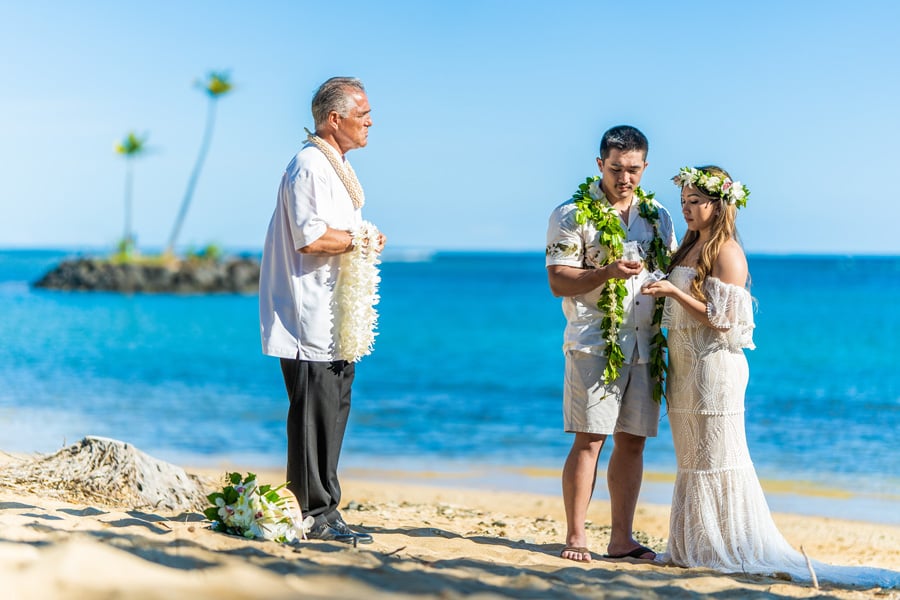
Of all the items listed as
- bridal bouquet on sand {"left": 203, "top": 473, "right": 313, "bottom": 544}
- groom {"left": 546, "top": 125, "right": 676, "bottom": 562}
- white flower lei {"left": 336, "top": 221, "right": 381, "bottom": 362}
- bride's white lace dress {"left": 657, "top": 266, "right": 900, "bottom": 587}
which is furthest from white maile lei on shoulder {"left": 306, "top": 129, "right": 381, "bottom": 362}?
bride's white lace dress {"left": 657, "top": 266, "right": 900, "bottom": 587}

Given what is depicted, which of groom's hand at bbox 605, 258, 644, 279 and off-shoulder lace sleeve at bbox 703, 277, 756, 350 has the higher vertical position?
groom's hand at bbox 605, 258, 644, 279

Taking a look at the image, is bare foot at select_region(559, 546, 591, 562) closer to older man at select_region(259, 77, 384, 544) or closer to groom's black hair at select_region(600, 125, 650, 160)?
older man at select_region(259, 77, 384, 544)

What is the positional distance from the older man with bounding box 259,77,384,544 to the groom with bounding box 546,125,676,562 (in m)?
0.95

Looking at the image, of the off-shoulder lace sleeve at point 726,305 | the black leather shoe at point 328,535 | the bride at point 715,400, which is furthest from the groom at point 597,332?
the black leather shoe at point 328,535

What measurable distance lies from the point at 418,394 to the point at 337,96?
500 inches

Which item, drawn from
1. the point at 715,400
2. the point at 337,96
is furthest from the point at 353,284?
the point at 715,400

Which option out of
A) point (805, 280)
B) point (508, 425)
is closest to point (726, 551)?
point (508, 425)

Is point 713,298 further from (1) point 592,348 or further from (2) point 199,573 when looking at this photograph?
(2) point 199,573

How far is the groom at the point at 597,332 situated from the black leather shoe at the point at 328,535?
1.05 metres

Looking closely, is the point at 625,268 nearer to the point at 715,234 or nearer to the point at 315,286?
the point at 715,234

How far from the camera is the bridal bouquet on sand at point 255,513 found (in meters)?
4.19

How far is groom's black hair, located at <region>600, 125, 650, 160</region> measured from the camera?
180 inches

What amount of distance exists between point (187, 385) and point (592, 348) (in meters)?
13.8

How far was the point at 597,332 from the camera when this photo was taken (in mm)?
4684
